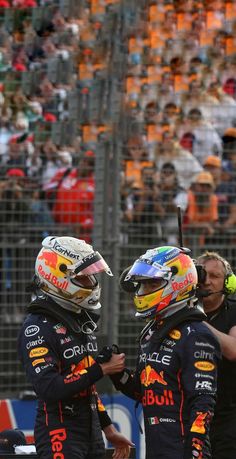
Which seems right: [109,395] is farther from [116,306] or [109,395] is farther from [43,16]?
[43,16]

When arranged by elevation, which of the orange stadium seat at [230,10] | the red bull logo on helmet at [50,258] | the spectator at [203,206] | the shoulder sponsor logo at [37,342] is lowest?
the shoulder sponsor logo at [37,342]

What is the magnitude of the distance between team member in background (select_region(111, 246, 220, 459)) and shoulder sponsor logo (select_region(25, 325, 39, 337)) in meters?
0.52

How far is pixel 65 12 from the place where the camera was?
10.8 m

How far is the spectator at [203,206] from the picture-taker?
10.3m

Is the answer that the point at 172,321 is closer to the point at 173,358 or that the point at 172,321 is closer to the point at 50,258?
the point at 173,358

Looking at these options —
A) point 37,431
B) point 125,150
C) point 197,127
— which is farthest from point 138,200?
point 37,431

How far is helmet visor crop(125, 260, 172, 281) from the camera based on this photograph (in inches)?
220

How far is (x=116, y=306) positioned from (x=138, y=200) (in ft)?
3.42

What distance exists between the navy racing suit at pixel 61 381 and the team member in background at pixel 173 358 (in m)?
0.29

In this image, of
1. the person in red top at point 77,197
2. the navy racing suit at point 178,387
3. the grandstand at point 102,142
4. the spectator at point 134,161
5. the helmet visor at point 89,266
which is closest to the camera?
the navy racing suit at point 178,387

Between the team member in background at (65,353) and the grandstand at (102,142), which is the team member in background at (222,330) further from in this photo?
the grandstand at (102,142)

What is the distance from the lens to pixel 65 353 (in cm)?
559

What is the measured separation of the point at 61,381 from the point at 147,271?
2.26 ft

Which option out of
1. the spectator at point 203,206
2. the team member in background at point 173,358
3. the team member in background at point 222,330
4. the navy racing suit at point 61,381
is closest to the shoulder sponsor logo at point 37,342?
the navy racing suit at point 61,381
